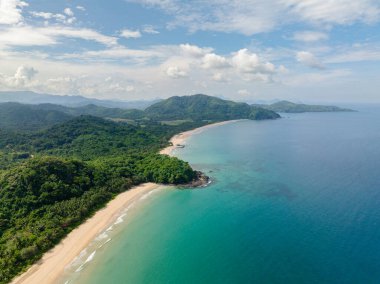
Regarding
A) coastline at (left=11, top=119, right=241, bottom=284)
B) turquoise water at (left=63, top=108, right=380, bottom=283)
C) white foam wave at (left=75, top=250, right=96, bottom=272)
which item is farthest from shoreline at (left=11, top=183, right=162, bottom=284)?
turquoise water at (left=63, top=108, right=380, bottom=283)

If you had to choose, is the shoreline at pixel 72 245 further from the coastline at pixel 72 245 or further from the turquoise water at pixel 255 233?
the turquoise water at pixel 255 233

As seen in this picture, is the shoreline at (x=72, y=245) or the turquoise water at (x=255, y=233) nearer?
the shoreline at (x=72, y=245)

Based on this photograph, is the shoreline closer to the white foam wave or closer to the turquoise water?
the white foam wave

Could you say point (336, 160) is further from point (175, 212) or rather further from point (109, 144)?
point (109, 144)

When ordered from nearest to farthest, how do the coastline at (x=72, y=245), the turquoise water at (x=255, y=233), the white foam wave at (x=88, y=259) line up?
the coastline at (x=72, y=245) < the turquoise water at (x=255, y=233) < the white foam wave at (x=88, y=259)

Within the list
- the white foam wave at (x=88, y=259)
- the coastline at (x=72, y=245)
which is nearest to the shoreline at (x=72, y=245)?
the coastline at (x=72, y=245)

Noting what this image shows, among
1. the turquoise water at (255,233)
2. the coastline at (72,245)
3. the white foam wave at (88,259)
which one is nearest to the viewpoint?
the coastline at (72,245)

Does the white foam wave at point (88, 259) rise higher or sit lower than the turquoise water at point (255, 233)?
lower

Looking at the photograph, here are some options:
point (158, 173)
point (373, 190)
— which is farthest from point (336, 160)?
point (158, 173)
